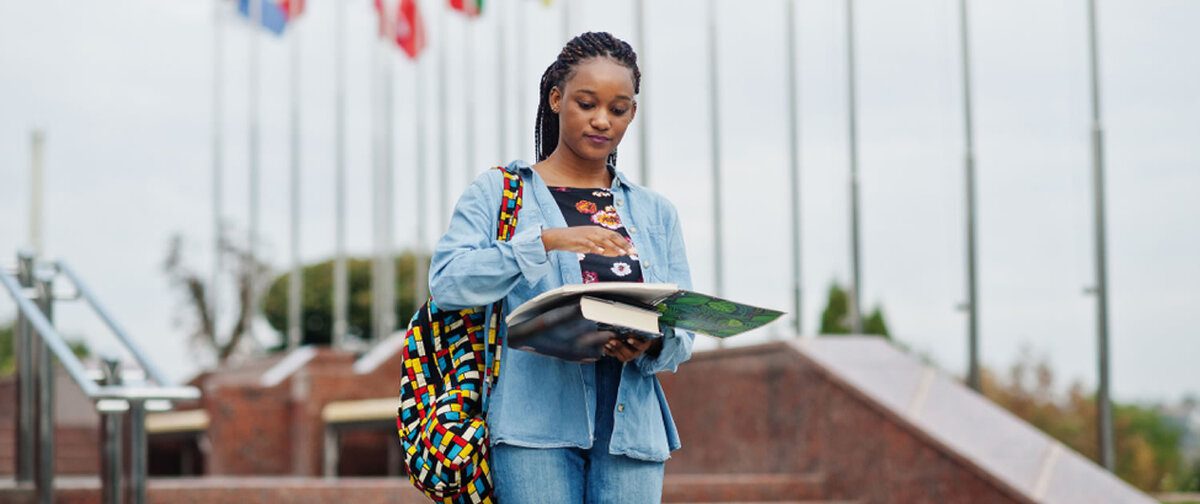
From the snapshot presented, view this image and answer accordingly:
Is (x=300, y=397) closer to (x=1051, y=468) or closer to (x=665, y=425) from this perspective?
(x=1051, y=468)

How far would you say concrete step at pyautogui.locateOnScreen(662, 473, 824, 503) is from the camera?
7262 mm

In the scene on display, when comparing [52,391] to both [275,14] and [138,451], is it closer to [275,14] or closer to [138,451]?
[138,451]

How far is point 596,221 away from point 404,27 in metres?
16.9

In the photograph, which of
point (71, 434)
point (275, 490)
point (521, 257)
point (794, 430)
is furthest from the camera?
point (71, 434)

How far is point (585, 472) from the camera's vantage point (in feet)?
8.61

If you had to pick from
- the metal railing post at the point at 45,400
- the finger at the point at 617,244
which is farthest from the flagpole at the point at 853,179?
the finger at the point at 617,244

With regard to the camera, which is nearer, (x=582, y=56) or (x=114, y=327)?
(x=582, y=56)

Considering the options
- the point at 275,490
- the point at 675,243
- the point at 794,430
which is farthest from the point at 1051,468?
the point at 675,243

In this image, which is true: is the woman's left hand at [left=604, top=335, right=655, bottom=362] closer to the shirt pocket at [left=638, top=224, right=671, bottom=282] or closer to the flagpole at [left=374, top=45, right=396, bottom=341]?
the shirt pocket at [left=638, top=224, right=671, bottom=282]

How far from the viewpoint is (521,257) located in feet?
8.27

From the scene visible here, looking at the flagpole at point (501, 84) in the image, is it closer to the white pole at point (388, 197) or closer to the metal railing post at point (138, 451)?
the white pole at point (388, 197)

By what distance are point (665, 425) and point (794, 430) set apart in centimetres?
524

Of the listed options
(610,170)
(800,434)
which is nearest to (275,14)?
(800,434)

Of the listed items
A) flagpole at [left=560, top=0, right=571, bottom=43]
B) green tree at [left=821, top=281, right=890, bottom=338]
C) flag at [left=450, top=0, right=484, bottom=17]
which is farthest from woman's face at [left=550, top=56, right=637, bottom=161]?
flag at [left=450, top=0, right=484, bottom=17]
